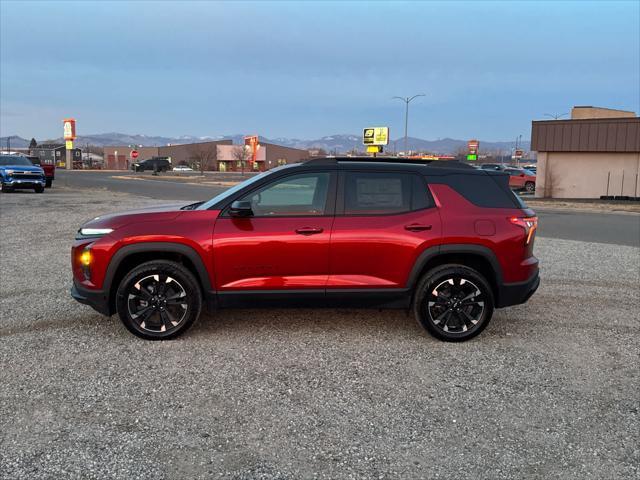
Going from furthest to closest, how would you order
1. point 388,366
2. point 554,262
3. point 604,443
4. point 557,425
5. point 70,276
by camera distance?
1. point 554,262
2. point 70,276
3. point 388,366
4. point 557,425
5. point 604,443

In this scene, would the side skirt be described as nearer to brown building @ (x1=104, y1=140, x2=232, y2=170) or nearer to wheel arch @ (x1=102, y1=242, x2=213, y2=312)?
wheel arch @ (x1=102, y1=242, x2=213, y2=312)

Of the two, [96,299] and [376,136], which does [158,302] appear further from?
[376,136]

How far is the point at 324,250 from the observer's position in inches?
199

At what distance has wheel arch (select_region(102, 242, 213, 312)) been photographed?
499 centimetres

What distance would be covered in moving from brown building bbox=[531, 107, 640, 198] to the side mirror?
28.4 m

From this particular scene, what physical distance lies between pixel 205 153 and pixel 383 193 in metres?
106

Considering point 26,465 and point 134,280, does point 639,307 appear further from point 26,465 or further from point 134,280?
point 26,465

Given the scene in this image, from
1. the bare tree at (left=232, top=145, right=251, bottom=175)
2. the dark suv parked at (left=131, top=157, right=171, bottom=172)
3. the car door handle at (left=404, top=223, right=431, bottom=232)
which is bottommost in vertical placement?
the car door handle at (left=404, top=223, right=431, bottom=232)

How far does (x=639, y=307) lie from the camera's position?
6730 millimetres

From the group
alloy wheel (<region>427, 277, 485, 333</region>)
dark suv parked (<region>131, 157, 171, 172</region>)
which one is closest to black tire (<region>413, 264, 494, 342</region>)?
alloy wheel (<region>427, 277, 485, 333</region>)

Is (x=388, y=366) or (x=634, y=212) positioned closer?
(x=388, y=366)

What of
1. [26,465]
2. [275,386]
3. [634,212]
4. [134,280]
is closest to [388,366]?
[275,386]

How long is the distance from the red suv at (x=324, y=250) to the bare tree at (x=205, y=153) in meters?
102

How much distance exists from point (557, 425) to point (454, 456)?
910mm
